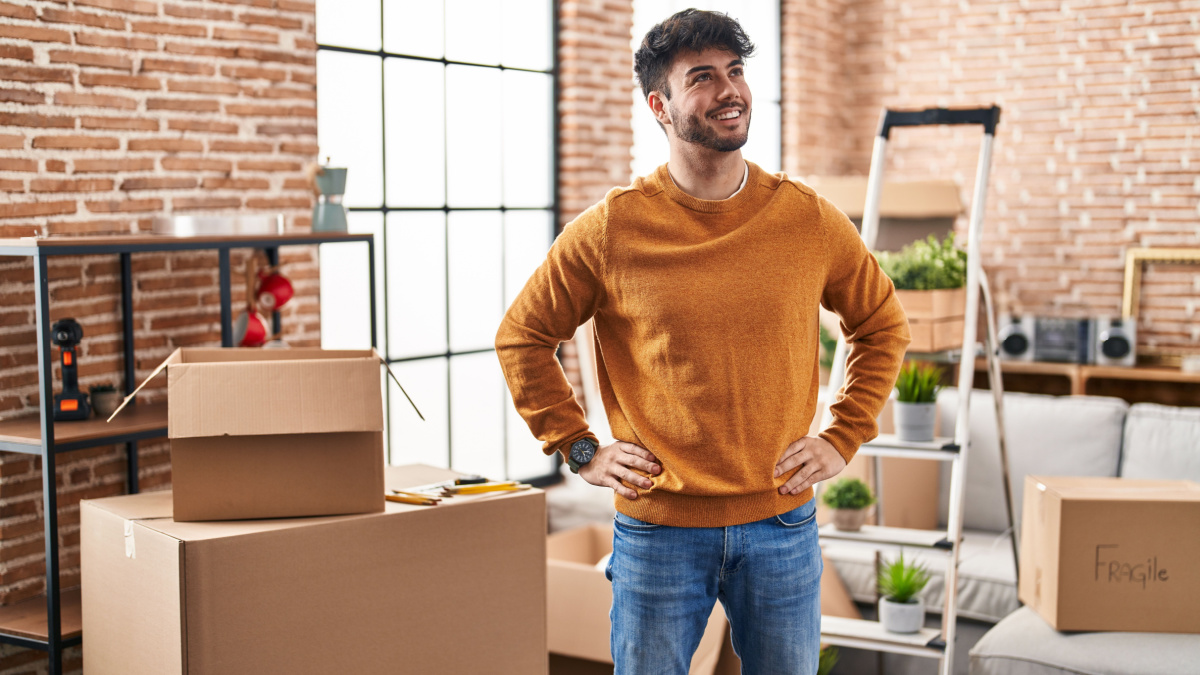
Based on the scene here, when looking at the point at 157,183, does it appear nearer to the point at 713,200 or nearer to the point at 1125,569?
the point at 713,200

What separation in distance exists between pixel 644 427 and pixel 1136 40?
4.65 meters

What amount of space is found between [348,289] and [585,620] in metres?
1.36

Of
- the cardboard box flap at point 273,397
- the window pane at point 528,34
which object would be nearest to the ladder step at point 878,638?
the cardboard box flap at point 273,397

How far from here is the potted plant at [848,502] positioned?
2.80m

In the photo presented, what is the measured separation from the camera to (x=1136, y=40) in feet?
17.1

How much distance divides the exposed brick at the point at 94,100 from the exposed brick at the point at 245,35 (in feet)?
1.04

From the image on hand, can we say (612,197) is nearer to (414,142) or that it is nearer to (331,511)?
(331,511)

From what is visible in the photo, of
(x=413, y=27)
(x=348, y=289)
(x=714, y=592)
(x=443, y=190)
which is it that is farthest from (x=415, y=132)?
(x=714, y=592)

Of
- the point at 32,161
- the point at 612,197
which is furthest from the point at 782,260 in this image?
the point at 32,161

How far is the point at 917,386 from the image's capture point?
280 centimetres

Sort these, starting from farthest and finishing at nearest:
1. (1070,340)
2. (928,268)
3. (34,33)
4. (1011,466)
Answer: (1070,340)
(1011,466)
(928,268)
(34,33)

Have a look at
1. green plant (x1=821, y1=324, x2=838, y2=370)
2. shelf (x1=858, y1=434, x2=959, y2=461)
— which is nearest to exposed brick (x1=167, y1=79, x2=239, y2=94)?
shelf (x1=858, y1=434, x2=959, y2=461)

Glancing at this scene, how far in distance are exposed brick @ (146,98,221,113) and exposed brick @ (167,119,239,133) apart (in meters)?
0.03

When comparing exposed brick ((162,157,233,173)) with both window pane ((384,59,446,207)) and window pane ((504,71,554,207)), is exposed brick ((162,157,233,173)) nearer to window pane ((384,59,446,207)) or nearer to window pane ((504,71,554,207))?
window pane ((384,59,446,207))
